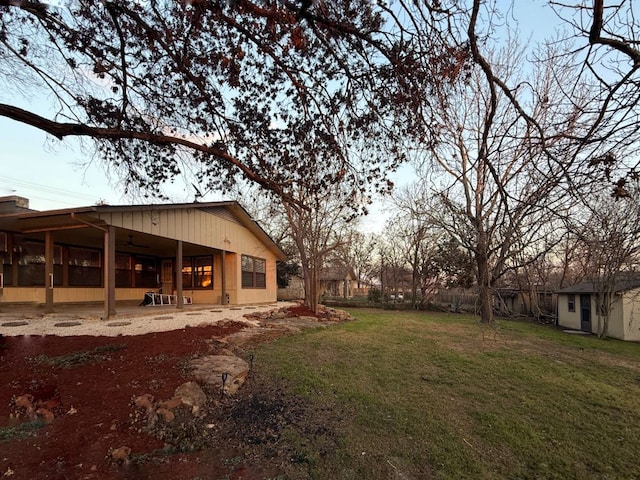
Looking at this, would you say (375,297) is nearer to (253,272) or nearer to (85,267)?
(253,272)

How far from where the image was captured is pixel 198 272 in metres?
17.5

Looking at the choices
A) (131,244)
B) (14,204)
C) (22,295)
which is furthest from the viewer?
(131,244)

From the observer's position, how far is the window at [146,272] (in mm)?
16531

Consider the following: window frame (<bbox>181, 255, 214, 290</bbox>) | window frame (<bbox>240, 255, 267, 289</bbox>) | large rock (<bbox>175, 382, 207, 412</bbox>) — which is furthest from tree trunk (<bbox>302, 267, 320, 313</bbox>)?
large rock (<bbox>175, 382, 207, 412</bbox>)

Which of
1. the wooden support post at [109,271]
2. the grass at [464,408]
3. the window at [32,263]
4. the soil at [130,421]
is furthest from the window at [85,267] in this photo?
the grass at [464,408]

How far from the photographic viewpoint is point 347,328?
43.1ft

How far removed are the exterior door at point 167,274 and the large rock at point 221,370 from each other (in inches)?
483

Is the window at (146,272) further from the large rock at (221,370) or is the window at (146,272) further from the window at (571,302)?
the window at (571,302)

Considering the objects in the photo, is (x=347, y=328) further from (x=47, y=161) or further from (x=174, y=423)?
(x=47, y=161)

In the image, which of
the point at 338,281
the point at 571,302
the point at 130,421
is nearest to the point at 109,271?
the point at 130,421

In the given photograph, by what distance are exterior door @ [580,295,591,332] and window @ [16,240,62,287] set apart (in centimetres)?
2294

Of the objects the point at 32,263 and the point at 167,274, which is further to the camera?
the point at 167,274

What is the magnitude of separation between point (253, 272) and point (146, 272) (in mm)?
5026

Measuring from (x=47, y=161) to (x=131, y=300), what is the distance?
457 inches
